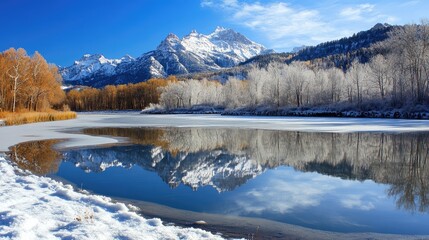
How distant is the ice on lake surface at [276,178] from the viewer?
21.8 feet

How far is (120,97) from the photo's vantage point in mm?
141125

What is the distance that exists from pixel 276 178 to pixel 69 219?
6.02 m

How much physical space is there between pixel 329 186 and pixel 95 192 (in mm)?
5981

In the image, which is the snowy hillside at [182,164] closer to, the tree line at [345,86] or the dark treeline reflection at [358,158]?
the dark treeline reflection at [358,158]

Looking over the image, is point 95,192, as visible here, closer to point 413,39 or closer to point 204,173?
point 204,173

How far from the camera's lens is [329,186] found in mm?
8789

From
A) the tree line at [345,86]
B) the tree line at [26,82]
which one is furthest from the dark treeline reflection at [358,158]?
the tree line at [26,82]

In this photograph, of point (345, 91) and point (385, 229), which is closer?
point (385, 229)

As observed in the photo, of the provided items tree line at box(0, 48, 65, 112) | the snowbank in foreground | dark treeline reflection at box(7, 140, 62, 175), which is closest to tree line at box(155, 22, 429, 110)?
tree line at box(0, 48, 65, 112)

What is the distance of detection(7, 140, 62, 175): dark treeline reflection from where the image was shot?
11.1 meters

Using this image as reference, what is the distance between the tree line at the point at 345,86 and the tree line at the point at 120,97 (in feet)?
105

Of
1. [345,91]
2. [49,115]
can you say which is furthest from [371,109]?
[49,115]

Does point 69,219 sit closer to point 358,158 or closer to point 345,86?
point 358,158

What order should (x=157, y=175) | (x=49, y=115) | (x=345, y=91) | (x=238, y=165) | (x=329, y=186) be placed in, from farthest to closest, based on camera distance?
(x=345, y=91) < (x=49, y=115) < (x=238, y=165) < (x=157, y=175) < (x=329, y=186)
